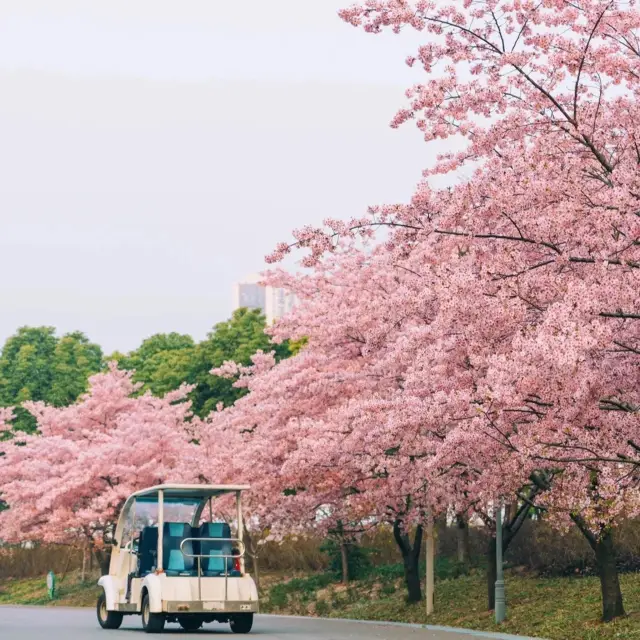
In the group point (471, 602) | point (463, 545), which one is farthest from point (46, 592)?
point (471, 602)

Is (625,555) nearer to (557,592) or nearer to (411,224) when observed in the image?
(557,592)

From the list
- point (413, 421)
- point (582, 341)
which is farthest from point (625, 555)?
point (582, 341)

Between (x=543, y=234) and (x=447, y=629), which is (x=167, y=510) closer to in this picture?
(x=447, y=629)

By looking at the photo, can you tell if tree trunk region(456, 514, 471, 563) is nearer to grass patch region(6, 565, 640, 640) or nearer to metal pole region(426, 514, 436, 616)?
grass patch region(6, 565, 640, 640)

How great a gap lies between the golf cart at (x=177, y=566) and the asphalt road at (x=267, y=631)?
1.45 feet

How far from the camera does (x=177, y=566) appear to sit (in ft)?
74.3

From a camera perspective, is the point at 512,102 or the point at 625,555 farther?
the point at 625,555

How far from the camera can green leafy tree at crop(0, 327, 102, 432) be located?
73188 millimetres

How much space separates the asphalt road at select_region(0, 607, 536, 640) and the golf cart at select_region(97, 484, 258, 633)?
44cm

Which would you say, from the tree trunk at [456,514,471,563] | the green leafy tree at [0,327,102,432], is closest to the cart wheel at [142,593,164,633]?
the tree trunk at [456,514,471,563]

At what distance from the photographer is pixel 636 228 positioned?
1380cm

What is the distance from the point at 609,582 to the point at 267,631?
22.3 feet

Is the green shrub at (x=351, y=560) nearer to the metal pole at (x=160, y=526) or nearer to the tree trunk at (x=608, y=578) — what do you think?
the metal pole at (x=160, y=526)

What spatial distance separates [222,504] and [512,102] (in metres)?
22.2
